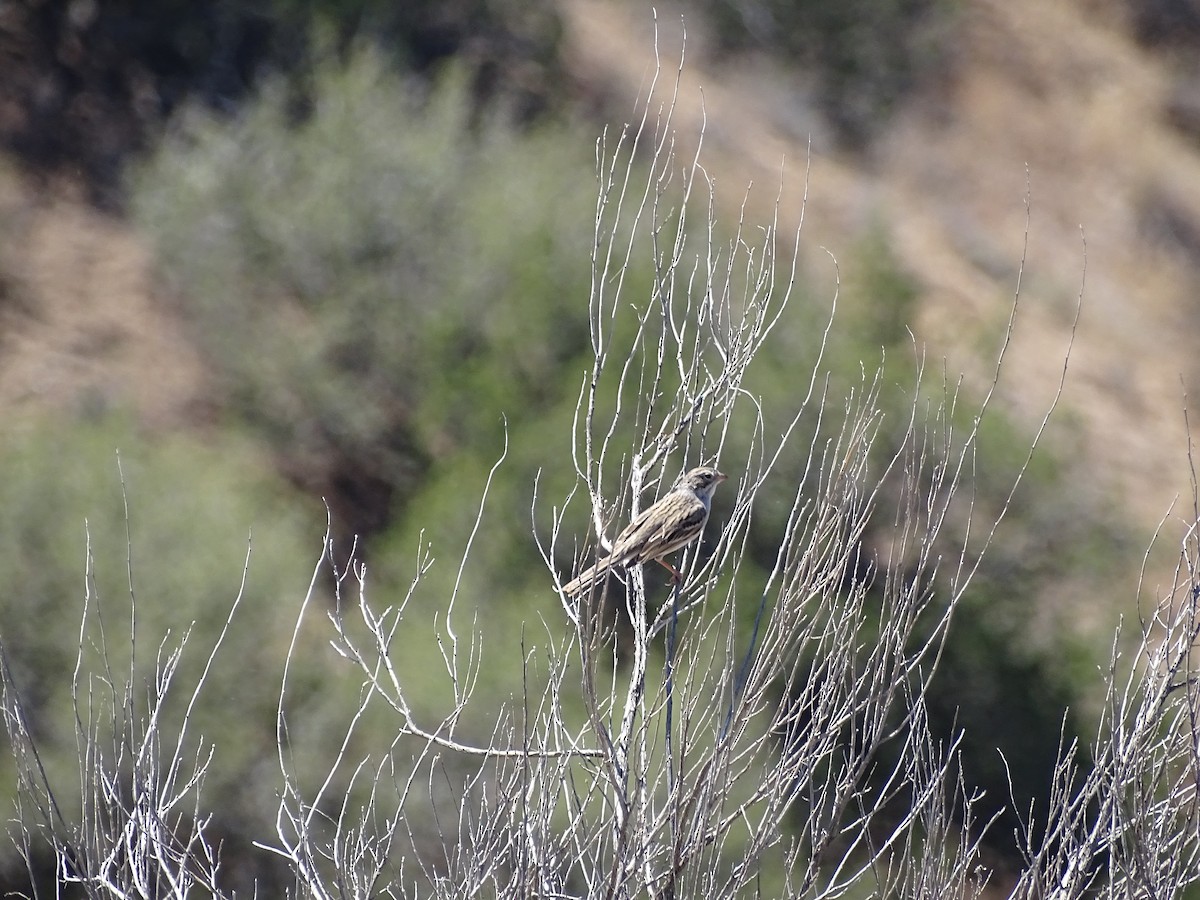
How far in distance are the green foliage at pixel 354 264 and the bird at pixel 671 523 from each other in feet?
42.2

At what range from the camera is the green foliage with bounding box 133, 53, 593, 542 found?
20344 millimetres

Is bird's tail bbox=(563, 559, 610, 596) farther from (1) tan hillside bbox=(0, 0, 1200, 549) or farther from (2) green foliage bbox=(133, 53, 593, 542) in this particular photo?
(1) tan hillside bbox=(0, 0, 1200, 549)

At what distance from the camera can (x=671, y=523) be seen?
22.0 feet

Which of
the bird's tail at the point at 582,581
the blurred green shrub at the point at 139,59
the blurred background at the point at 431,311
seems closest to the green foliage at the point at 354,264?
the blurred background at the point at 431,311

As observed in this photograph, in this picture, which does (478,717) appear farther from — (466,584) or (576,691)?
(466,584)

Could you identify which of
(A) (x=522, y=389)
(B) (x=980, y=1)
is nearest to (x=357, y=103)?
(A) (x=522, y=389)

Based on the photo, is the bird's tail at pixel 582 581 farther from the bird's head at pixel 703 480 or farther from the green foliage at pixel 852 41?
the green foliage at pixel 852 41

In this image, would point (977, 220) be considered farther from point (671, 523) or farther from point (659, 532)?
point (659, 532)

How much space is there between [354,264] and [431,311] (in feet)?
5.15

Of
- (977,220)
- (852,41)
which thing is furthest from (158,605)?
(852,41)

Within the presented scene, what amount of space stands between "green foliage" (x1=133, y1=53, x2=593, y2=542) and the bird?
12.9 metres

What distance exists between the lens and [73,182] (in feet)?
76.0

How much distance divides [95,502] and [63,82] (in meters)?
10.9

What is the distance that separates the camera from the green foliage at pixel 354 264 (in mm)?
20344
